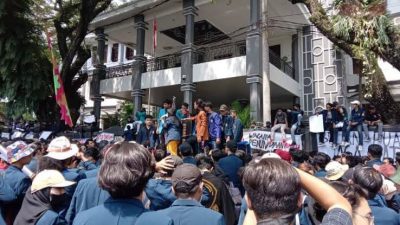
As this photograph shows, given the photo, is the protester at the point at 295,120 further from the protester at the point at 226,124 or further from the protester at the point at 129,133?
the protester at the point at 129,133

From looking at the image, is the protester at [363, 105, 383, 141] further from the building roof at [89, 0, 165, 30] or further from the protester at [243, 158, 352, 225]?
the protester at [243, 158, 352, 225]

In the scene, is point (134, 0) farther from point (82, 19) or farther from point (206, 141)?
point (206, 141)

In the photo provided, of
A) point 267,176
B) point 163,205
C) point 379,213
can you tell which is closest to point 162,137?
point 163,205

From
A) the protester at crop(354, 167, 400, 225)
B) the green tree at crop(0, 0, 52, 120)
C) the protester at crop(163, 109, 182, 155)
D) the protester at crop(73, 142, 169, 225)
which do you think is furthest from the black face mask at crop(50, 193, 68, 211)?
the green tree at crop(0, 0, 52, 120)

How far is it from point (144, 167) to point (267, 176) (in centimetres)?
75

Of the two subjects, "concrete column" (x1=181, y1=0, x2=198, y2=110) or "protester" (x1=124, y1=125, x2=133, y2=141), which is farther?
"concrete column" (x1=181, y1=0, x2=198, y2=110)

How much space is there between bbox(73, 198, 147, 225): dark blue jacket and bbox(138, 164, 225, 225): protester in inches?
18.7

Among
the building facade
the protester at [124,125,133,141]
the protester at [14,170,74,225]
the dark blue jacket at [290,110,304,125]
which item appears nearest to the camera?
the protester at [14,170,74,225]

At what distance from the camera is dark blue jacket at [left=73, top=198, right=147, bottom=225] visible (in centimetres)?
210

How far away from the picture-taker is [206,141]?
1137 centimetres

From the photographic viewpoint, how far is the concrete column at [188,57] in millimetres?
16375

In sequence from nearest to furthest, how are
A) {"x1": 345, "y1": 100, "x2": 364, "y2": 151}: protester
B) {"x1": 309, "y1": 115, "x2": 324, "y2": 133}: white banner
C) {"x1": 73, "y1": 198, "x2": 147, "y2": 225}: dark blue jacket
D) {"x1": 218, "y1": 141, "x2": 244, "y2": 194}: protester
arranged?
{"x1": 73, "y1": 198, "x2": 147, "y2": 225}: dark blue jacket < {"x1": 218, "y1": 141, "x2": 244, "y2": 194}: protester < {"x1": 345, "y1": 100, "x2": 364, "y2": 151}: protester < {"x1": 309, "y1": 115, "x2": 324, "y2": 133}: white banner

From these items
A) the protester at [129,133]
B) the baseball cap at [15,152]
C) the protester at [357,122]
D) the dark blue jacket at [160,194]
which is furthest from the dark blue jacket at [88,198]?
the protester at [129,133]

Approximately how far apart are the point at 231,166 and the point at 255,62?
901 cm
